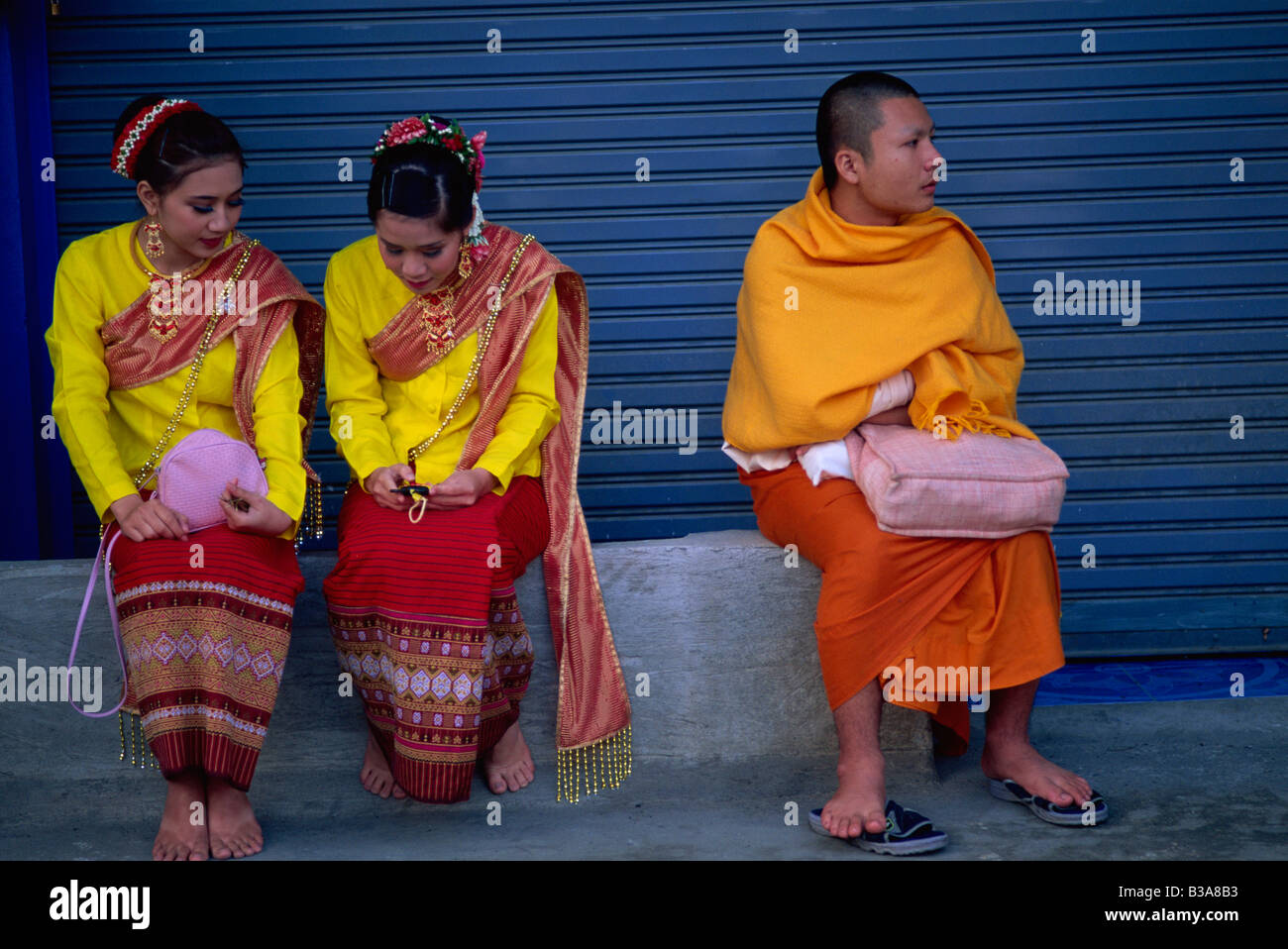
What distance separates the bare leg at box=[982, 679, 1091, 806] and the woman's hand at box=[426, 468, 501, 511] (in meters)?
1.45

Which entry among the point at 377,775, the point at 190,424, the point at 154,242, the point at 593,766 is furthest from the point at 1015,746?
the point at 154,242

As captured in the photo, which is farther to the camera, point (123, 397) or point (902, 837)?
point (123, 397)

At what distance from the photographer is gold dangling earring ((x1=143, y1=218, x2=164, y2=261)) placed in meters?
3.62

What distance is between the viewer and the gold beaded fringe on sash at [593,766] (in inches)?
148

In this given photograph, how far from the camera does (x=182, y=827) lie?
10.8 feet

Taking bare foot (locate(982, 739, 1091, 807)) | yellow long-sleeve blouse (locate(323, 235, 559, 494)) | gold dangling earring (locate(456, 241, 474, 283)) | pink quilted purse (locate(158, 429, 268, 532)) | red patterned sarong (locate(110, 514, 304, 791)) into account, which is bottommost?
bare foot (locate(982, 739, 1091, 807))

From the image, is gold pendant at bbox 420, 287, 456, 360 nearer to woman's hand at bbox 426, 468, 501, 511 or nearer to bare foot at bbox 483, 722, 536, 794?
woman's hand at bbox 426, 468, 501, 511

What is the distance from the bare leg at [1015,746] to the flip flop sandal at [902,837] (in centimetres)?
34

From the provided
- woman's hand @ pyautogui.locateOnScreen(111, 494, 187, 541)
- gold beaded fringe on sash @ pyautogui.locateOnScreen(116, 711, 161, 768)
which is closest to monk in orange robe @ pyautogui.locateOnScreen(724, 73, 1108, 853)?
woman's hand @ pyautogui.locateOnScreen(111, 494, 187, 541)

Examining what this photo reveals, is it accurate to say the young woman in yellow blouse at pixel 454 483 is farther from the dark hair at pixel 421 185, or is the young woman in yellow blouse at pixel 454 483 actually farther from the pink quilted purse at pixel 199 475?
the pink quilted purse at pixel 199 475

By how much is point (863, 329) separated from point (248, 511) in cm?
163

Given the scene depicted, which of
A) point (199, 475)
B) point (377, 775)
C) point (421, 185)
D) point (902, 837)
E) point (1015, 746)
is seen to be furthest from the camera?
point (377, 775)

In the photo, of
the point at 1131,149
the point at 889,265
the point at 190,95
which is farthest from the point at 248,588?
the point at 1131,149

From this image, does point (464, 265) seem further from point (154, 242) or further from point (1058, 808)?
point (1058, 808)
